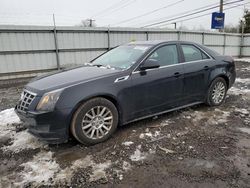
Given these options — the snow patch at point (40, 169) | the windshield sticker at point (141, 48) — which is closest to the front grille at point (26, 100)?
the snow patch at point (40, 169)

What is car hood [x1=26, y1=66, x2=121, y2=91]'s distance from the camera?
130 inches

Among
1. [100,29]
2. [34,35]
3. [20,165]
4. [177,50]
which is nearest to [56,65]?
[34,35]

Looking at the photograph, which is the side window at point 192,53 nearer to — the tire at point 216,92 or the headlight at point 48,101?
the tire at point 216,92

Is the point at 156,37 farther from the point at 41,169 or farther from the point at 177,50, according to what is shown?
the point at 41,169

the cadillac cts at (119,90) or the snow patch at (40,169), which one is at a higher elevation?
the cadillac cts at (119,90)

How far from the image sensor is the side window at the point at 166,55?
4188 millimetres

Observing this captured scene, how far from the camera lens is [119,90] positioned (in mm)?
3600

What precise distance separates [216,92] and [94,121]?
3.14m

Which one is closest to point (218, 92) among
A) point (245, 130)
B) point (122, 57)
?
point (245, 130)

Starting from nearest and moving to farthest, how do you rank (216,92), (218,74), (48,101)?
(48,101) → (218,74) → (216,92)

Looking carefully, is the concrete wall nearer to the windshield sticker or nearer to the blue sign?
Answer: the windshield sticker

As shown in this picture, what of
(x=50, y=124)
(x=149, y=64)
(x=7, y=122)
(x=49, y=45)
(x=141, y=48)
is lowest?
(x=7, y=122)

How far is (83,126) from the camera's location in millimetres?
3363

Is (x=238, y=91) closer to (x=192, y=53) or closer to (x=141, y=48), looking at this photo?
(x=192, y=53)
